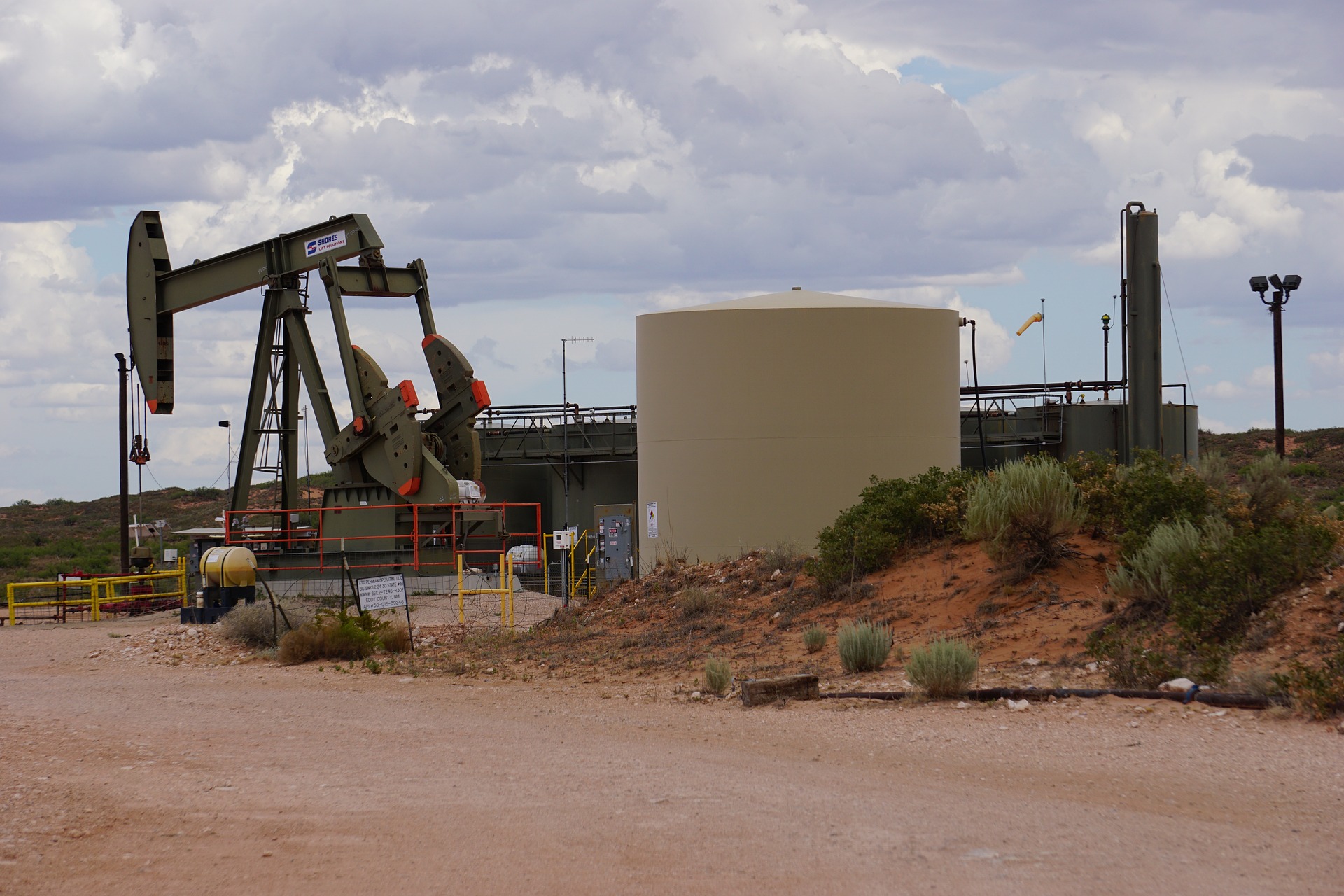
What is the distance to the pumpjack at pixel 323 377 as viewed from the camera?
23.7 m

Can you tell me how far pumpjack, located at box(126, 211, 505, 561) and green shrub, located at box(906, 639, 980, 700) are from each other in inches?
548

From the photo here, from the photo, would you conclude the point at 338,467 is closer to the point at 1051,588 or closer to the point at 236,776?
the point at 1051,588

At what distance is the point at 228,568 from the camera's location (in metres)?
20.0

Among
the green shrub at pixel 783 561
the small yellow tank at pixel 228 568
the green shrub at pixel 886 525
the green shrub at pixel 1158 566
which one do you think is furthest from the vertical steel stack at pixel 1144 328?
the small yellow tank at pixel 228 568

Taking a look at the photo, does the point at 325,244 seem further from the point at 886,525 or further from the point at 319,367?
the point at 886,525

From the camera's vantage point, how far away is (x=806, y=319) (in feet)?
68.7

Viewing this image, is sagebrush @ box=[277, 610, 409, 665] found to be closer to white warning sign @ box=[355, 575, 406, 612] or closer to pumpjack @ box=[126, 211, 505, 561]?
white warning sign @ box=[355, 575, 406, 612]

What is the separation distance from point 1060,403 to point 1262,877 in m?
28.3

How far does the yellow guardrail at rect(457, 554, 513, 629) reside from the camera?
60.0 feet

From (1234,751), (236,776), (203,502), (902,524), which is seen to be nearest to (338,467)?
(902,524)

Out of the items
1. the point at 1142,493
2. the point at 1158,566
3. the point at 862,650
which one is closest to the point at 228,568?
the point at 862,650

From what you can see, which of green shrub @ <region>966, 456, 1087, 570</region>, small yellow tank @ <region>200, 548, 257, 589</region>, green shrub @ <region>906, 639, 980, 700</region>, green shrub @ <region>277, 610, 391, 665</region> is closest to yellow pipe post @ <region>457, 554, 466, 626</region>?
green shrub @ <region>277, 610, 391, 665</region>

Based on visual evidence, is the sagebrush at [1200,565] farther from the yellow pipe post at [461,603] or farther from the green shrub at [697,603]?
the yellow pipe post at [461,603]

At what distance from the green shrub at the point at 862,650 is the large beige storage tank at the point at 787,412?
8568 millimetres
